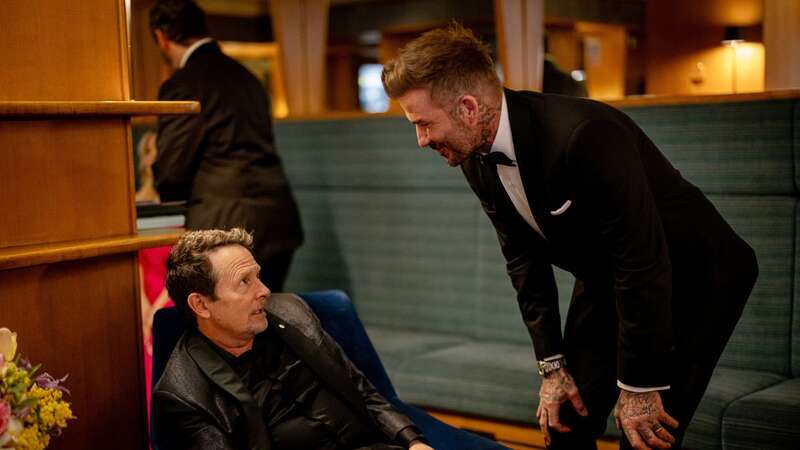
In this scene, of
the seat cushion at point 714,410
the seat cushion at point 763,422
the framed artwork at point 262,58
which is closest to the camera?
the seat cushion at point 763,422

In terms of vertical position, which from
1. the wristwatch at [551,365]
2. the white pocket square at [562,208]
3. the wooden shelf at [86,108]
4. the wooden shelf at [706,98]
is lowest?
the wristwatch at [551,365]

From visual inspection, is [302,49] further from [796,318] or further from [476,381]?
[796,318]

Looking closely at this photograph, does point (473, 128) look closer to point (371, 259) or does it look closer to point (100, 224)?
point (100, 224)

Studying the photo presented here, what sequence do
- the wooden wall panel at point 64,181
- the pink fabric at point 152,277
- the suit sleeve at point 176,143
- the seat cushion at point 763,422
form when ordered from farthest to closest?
the pink fabric at point 152,277 → the suit sleeve at point 176,143 → the seat cushion at point 763,422 → the wooden wall panel at point 64,181

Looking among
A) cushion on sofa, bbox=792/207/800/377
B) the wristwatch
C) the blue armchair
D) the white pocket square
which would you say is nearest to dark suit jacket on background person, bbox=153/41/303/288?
the blue armchair

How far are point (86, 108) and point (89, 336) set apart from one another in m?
0.57

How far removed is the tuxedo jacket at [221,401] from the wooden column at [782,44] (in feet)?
6.30

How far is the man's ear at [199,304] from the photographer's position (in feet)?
7.41

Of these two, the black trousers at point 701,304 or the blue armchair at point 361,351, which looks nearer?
the black trousers at point 701,304

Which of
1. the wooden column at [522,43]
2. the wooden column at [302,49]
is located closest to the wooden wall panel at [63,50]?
the wooden column at [522,43]

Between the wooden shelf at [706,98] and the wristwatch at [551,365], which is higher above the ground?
the wooden shelf at [706,98]

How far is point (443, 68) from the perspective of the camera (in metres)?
1.91

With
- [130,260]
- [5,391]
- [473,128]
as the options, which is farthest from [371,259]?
[5,391]

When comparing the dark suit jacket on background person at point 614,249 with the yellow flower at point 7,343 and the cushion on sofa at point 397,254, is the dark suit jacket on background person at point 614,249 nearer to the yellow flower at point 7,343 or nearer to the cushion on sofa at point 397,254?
the yellow flower at point 7,343
